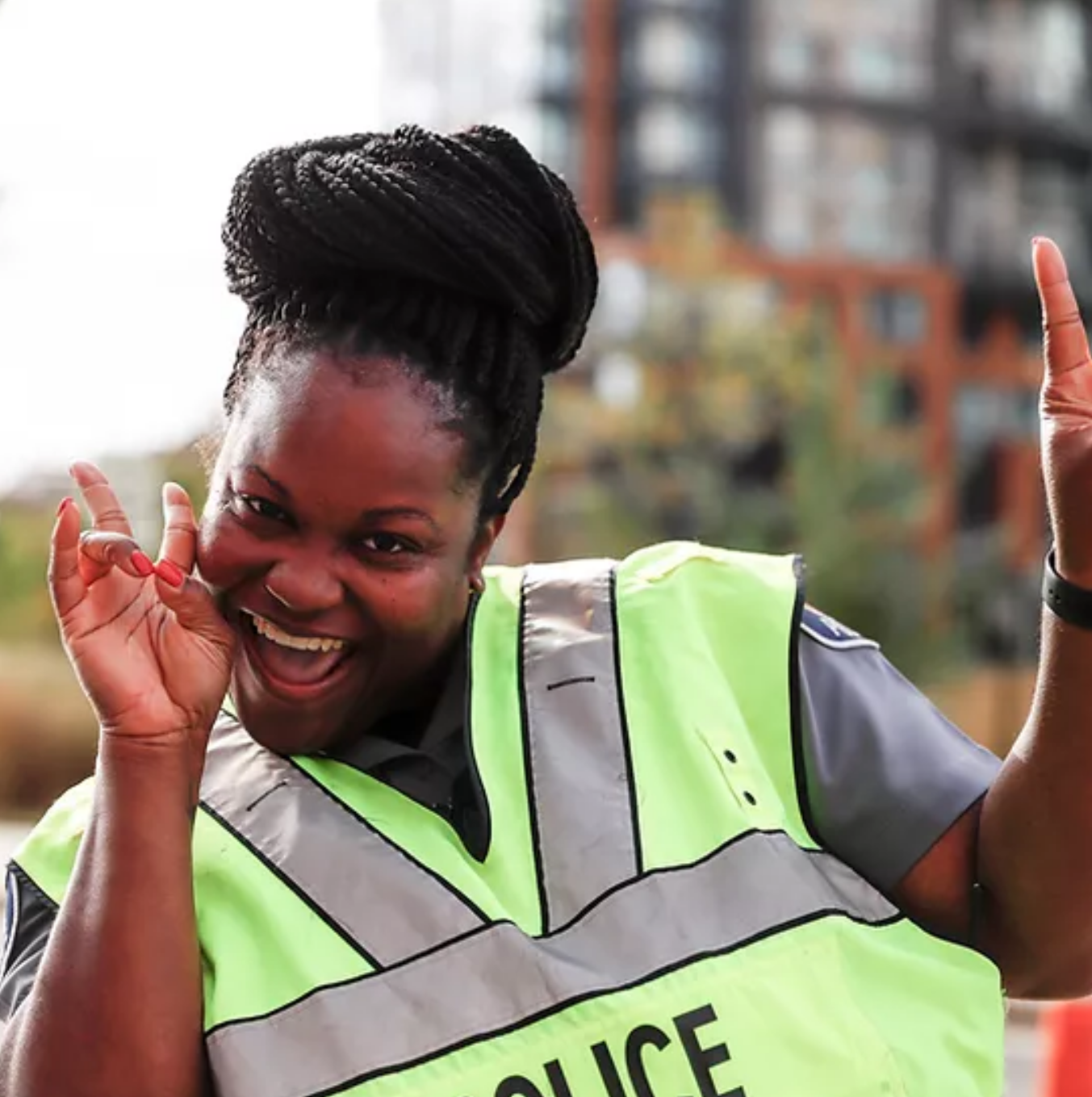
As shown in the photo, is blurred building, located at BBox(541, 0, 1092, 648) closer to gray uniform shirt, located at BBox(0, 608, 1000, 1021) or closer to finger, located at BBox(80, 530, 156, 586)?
gray uniform shirt, located at BBox(0, 608, 1000, 1021)

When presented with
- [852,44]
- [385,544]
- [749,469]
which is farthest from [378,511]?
[852,44]

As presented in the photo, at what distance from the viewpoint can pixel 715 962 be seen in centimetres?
183

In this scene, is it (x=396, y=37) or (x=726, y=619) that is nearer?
(x=726, y=619)

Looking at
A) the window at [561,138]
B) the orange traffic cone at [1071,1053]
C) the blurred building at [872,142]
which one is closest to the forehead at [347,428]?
the orange traffic cone at [1071,1053]

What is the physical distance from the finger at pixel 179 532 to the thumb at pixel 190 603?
0.7 inches

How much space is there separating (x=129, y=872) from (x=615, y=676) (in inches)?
21.6

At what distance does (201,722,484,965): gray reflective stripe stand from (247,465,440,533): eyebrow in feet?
0.90

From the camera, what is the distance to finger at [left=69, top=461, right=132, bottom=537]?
194cm

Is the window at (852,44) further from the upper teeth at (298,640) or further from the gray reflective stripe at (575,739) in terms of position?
the upper teeth at (298,640)

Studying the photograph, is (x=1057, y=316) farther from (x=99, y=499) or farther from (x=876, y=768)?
(x=99, y=499)

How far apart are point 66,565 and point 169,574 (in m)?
0.10

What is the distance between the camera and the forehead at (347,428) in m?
1.87

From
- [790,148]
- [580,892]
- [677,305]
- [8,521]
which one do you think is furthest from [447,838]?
[790,148]

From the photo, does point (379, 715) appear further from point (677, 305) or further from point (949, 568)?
point (677, 305)
